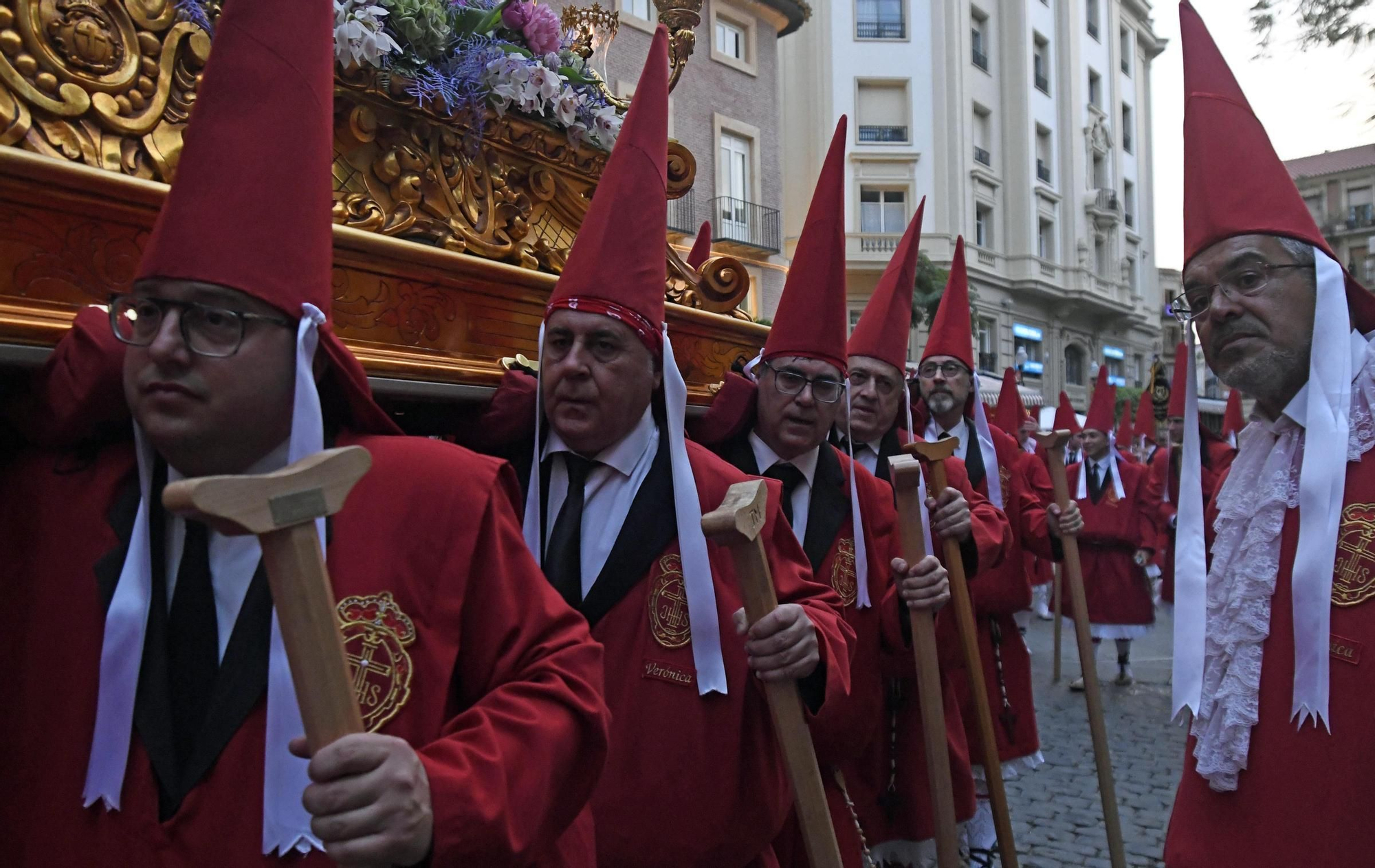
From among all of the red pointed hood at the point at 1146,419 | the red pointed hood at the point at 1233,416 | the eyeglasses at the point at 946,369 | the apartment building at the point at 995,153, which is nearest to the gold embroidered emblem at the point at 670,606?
the eyeglasses at the point at 946,369

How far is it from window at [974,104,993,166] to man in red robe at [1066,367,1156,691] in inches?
860

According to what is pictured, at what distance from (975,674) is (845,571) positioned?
84 cm

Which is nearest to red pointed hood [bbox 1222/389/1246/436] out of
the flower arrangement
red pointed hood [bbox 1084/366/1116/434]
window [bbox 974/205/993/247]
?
red pointed hood [bbox 1084/366/1116/434]

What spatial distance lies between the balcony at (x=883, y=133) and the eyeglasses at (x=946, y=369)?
23.6 meters

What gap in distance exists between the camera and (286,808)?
1.49 meters

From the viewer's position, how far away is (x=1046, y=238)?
3172cm

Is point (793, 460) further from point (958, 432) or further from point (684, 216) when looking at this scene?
point (684, 216)

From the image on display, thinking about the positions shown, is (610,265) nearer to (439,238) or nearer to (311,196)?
(439,238)

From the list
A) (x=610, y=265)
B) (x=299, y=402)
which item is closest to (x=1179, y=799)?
(x=610, y=265)

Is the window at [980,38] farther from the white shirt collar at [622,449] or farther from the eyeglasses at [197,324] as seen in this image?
the eyeglasses at [197,324]

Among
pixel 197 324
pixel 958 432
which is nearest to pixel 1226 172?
pixel 197 324

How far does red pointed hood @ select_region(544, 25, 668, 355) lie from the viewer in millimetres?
2545

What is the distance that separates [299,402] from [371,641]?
41 centimetres

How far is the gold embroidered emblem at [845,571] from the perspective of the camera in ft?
10.6
